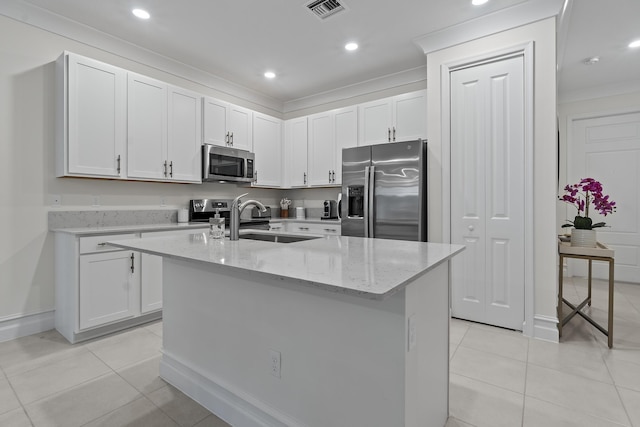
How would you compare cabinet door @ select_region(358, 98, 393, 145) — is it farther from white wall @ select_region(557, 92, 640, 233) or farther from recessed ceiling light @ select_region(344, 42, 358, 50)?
white wall @ select_region(557, 92, 640, 233)

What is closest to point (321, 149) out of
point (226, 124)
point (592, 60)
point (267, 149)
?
point (267, 149)

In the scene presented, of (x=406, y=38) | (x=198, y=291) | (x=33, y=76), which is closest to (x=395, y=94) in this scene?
(x=406, y=38)

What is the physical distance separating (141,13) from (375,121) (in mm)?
2590

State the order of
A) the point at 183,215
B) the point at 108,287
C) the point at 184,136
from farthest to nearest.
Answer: the point at 183,215 < the point at 184,136 < the point at 108,287

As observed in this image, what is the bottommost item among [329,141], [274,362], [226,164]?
[274,362]

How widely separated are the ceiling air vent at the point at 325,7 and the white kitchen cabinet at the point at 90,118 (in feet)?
6.19

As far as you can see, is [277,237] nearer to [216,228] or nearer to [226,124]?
[216,228]

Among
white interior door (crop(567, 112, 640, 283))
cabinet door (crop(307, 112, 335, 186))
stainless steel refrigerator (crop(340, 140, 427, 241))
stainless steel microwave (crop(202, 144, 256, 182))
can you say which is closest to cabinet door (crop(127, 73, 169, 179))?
stainless steel microwave (crop(202, 144, 256, 182))

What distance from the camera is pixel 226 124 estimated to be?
3.99 meters

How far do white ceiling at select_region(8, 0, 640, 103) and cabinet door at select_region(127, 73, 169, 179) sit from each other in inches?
19.2

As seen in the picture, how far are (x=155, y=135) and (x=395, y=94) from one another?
287 cm

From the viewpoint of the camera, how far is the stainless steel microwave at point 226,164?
3719 millimetres

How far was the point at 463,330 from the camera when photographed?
277cm

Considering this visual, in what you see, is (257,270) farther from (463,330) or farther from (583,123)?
(583,123)
